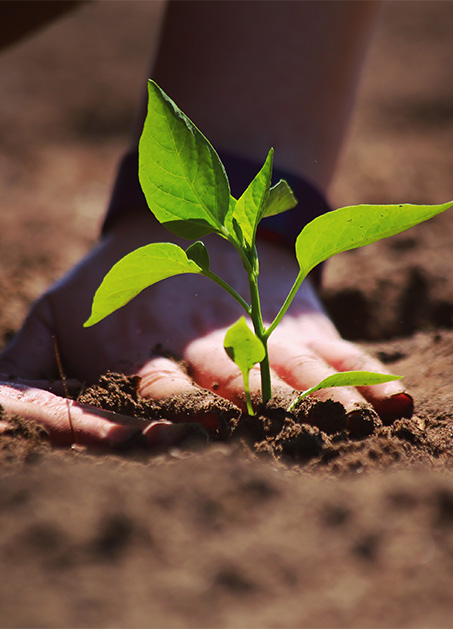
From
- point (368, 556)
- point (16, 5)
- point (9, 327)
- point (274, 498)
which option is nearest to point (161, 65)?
point (16, 5)

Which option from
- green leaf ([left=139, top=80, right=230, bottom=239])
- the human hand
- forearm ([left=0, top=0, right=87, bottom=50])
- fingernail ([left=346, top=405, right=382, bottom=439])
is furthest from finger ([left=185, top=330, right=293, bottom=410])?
forearm ([left=0, top=0, right=87, bottom=50])

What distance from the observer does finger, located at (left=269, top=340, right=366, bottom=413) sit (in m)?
1.06

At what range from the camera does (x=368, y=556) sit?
61cm

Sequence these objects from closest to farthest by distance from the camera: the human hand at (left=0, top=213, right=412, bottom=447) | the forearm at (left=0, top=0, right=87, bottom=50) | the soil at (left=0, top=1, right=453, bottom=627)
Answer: the soil at (left=0, top=1, right=453, bottom=627), the human hand at (left=0, top=213, right=412, bottom=447), the forearm at (left=0, top=0, right=87, bottom=50)

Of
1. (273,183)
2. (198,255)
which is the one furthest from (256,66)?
(198,255)

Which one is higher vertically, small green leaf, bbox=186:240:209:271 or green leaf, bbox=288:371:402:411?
small green leaf, bbox=186:240:209:271

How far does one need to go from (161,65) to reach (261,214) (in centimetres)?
100

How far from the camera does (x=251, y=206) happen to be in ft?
3.04

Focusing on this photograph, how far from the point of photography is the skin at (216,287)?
108 cm

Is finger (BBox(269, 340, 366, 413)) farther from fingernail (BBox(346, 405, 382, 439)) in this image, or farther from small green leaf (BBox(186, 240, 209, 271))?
small green leaf (BBox(186, 240, 209, 271))

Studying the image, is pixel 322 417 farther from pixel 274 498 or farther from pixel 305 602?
pixel 305 602

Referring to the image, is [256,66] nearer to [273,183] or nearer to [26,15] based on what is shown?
[273,183]

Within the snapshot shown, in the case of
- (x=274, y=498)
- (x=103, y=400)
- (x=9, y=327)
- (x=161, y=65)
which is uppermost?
(x=161, y=65)

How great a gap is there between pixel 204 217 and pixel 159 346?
48 centimetres
